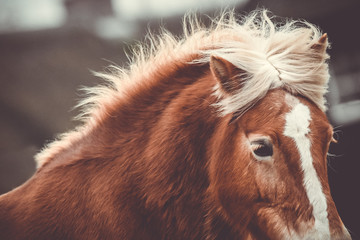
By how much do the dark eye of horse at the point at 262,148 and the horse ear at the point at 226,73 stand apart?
0.43 feet

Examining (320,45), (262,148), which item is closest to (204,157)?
(262,148)

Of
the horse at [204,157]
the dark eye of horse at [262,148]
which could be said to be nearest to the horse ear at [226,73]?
the horse at [204,157]

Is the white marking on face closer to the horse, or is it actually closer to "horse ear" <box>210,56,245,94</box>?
the horse

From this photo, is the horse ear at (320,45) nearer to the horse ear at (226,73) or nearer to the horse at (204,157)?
the horse at (204,157)

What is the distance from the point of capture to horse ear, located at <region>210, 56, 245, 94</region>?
2.23ft

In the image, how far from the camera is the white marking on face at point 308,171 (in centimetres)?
58

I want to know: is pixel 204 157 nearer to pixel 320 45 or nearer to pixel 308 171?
pixel 308 171

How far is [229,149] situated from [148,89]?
0.83ft

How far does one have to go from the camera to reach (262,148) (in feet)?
2.09

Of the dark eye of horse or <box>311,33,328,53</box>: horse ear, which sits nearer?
the dark eye of horse

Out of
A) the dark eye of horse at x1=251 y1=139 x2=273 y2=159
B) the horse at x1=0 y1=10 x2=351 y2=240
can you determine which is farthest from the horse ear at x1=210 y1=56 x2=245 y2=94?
the dark eye of horse at x1=251 y1=139 x2=273 y2=159

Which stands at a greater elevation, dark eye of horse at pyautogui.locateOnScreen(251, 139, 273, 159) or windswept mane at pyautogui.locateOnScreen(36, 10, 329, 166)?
windswept mane at pyautogui.locateOnScreen(36, 10, 329, 166)

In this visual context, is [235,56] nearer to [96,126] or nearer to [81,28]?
[96,126]

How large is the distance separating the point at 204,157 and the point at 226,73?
192 mm
